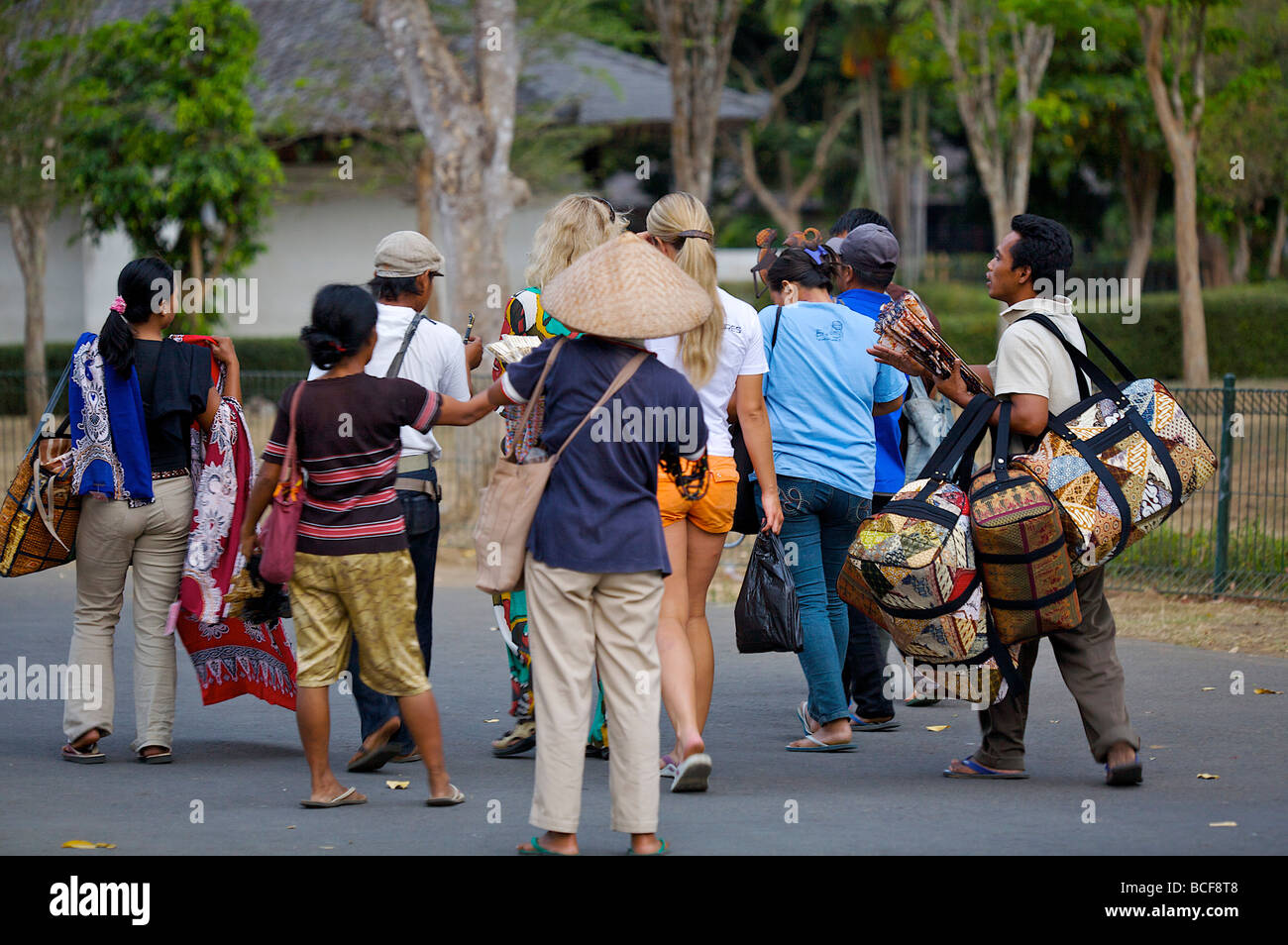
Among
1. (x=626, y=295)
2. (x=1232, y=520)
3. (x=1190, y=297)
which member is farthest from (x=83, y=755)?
(x=1190, y=297)

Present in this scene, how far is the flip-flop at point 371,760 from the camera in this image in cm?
568

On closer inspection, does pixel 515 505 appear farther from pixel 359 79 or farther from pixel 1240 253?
pixel 1240 253

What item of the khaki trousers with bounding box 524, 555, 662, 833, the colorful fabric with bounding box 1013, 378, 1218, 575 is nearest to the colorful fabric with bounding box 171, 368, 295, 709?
the khaki trousers with bounding box 524, 555, 662, 833

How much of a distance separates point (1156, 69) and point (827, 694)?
498 inches

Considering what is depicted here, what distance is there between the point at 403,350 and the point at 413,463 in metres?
0.44

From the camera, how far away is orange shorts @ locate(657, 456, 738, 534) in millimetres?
5246

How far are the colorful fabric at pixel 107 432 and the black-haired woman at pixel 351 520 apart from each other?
82 centimetres

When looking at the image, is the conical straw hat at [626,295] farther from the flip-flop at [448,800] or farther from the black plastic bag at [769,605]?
the flip-flop at [448,800]

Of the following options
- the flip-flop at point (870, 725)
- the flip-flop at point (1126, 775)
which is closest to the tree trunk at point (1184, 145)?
the flip-flop at point (870, 725)

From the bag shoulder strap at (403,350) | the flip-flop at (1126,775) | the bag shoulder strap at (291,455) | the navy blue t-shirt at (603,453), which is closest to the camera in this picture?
the navy blue t-shirt at (603,453)

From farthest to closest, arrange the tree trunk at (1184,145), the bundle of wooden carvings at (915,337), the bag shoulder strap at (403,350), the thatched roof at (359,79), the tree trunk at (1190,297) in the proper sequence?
1. the thatched roof at (359,79)
2. the tree trunk at (1190,297)
3. the tree trunk at (1184,145)
4. the bag shoulder strap at (403,350)
5. the bundle of wooden carvings at (915,337)

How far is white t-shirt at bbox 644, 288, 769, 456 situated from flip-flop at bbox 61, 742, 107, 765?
265cm

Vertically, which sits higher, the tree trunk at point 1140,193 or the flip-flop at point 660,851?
the tree trunk at point 1140,193

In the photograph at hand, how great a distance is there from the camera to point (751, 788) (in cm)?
544
